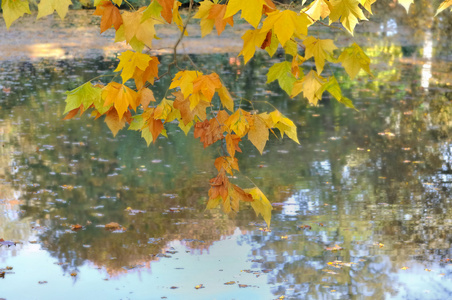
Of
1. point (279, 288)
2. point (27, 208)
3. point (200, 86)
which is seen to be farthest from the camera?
point (27, 208)

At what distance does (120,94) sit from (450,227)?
4.71m

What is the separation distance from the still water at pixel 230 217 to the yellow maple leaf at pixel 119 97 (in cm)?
251

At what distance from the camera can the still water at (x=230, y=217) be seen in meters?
5.40

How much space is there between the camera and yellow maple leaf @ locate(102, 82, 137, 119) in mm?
2955

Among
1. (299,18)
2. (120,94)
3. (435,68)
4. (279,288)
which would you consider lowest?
(279,288)

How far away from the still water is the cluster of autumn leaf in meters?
2.23

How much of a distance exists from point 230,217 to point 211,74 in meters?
4.04

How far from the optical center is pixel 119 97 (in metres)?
2.98

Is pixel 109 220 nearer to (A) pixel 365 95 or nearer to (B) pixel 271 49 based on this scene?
(B) pixel 271 49

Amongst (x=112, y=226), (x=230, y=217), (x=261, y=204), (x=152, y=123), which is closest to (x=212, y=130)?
(x=152, y=123)

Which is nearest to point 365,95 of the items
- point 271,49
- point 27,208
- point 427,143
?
point 427,143

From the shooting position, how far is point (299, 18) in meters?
2.51

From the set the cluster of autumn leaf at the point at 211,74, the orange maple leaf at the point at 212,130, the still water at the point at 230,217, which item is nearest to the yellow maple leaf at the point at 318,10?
the cluster of autumn leaf at the point at 211,74

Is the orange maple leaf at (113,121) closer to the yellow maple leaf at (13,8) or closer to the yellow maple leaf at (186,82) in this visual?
the yellow maple leaf at (186,82)
